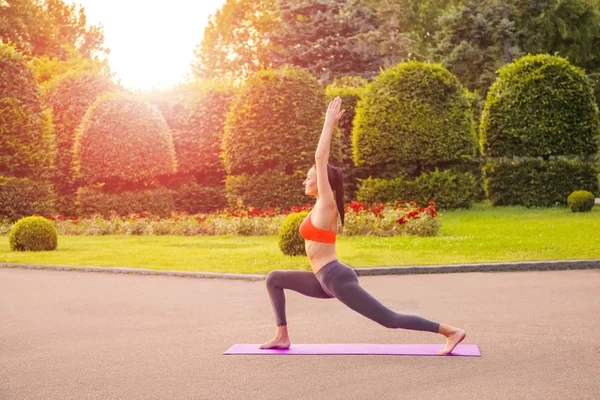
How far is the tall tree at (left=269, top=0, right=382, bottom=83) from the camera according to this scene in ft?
151

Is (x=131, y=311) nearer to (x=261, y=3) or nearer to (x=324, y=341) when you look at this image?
(x=324, y=341)

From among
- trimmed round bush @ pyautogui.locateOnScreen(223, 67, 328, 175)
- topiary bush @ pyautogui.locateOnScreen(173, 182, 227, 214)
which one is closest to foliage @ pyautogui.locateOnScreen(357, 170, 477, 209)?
trimmed round bush @ pyautogui.locateOnScreen(223, 67, 328, 175)

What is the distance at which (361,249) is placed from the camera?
16438mm

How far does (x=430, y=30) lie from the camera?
184ft

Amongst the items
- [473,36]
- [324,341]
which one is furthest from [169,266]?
[473,36]

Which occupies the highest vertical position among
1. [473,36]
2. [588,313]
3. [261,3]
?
[261,3]

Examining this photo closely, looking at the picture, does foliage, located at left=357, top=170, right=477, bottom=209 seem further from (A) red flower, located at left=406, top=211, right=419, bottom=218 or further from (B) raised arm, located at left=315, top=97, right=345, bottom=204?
(B) raised arm, located at left=315, top=97, right=345, bottom=204

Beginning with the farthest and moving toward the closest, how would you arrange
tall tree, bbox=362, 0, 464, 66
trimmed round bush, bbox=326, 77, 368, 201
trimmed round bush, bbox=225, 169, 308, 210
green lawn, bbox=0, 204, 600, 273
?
1. tall tree, bbox=362, 0, 464, 66
2. trimmed round bush, bbox=326, 77, 368, 201
3. trimmed round bush, bbox=225, 169, 308, 210
4. green lawn, bbox=0, 204, 600, 273

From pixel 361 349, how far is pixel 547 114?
2328cm

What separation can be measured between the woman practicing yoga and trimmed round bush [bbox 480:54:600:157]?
23.1 m

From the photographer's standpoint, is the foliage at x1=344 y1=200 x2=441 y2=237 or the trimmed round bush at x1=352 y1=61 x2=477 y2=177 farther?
the trimmed round bush at x1=352 y1=61 x2=477 y2=177

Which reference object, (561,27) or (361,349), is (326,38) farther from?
(361,349)

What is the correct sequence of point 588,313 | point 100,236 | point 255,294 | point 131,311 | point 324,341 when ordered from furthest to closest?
point 100,236 → point 255,294 → point 131,311 → point 588,313 → point 324,341

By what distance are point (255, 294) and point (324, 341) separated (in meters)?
3.65
